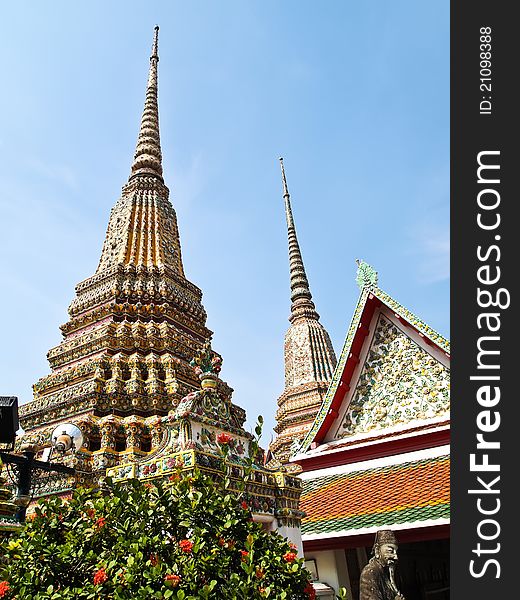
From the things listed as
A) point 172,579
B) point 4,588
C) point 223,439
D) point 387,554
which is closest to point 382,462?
point 387,554

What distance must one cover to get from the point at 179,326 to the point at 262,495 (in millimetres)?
7761

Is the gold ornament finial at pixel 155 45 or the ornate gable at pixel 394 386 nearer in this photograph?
the ornate gable at pixel 394 386

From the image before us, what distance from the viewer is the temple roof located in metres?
6.63

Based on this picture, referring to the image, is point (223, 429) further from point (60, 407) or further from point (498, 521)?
point (60, 407)

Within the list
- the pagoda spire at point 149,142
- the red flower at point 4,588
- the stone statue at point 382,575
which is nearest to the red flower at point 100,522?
the red flower at point 4,588

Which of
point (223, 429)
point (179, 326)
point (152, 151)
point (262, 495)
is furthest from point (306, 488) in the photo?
point (152, 151)

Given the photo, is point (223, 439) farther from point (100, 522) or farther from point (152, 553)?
point (152, 553)

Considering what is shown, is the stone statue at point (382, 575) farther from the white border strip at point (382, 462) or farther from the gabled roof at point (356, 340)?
the gabled roof at point (356, 340)

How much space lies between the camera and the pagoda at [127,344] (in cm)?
1013

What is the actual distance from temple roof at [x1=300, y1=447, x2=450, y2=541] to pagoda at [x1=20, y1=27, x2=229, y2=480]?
3.48m

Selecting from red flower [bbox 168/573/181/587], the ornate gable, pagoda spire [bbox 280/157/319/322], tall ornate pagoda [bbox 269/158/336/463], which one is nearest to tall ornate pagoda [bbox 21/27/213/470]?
the ornate gable

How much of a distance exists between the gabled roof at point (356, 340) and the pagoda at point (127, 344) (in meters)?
2.93

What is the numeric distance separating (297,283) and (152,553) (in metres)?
25.0

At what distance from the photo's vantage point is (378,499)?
7.44 m
